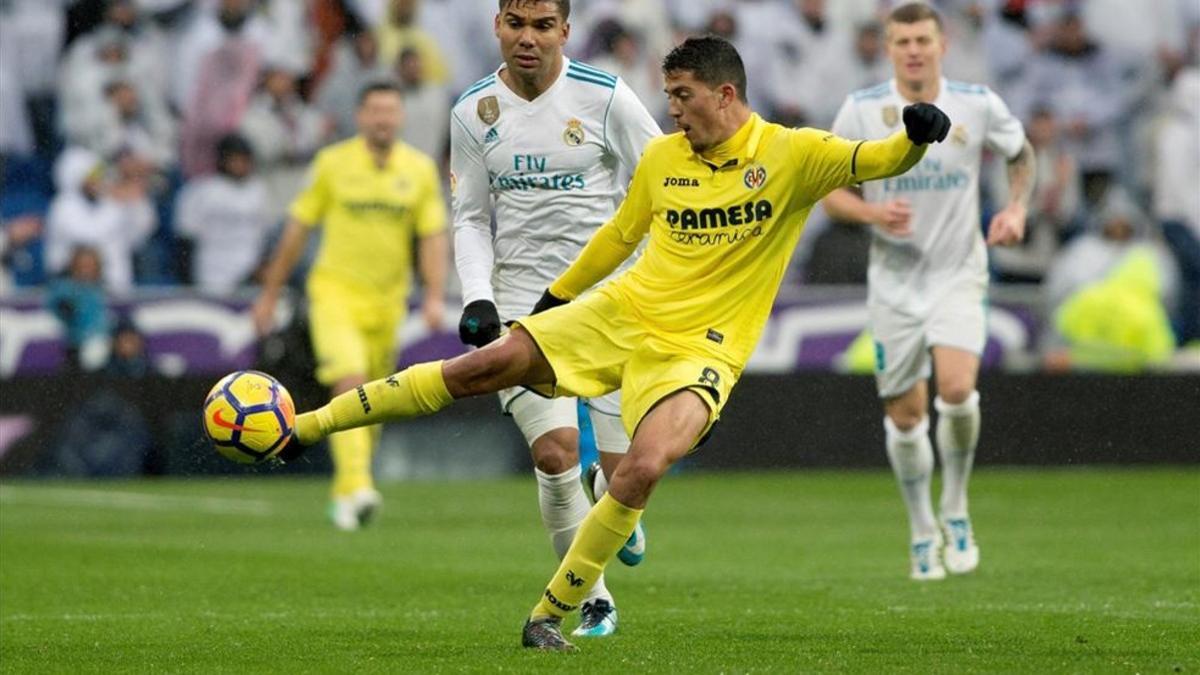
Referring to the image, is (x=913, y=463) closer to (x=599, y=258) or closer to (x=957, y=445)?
(x=957, y=445)

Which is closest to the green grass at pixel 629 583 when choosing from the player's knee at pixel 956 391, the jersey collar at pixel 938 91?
the player's knee at pixel 956 391

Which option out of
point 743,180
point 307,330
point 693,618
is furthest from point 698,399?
point 307,330

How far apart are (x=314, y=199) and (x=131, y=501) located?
10.2ft

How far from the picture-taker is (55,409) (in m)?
18.2

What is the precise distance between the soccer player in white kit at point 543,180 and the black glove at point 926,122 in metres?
1.55

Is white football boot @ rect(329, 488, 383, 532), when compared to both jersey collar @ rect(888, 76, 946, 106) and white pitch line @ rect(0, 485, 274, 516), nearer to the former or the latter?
white pitch line @ rect(0, 485, 274, 516)

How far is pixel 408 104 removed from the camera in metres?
20.2

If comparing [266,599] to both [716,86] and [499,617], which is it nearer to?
[499,617]

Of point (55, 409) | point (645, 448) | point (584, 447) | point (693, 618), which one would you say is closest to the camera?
point (645, 448)

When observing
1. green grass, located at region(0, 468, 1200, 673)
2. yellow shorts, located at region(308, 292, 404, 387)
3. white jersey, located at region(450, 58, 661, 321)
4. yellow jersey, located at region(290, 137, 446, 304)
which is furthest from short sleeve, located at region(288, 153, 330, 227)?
white jersey, located at region(450, 58, 661, 321)

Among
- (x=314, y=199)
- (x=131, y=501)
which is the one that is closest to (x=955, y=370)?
(x=314, y=199)

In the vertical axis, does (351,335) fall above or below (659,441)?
below

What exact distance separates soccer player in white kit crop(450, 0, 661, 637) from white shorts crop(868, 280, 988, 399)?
9.04 feet

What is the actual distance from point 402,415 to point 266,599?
94.5 inches
